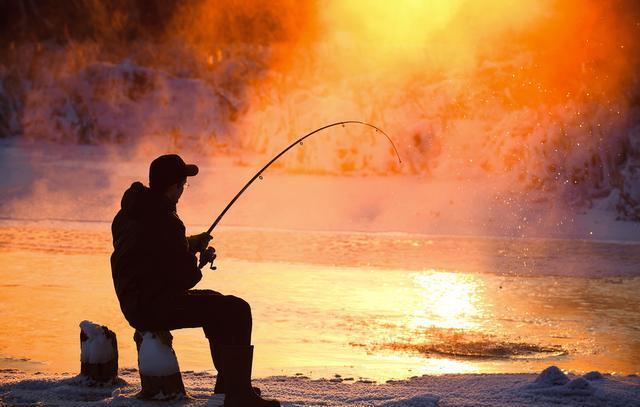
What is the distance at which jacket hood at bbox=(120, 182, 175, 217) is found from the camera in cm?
507

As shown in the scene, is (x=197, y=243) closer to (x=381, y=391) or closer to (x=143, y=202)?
(x=143, y=202)

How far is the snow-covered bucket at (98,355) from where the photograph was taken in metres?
5.62

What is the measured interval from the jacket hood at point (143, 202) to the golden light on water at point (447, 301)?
290cm

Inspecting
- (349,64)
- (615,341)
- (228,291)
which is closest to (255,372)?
(615,341)

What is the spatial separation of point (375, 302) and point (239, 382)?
3596 mm

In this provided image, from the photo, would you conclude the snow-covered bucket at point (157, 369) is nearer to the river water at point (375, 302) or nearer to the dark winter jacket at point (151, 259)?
the dark winter jacket at point (151, 259)

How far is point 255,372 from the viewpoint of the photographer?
6.18m

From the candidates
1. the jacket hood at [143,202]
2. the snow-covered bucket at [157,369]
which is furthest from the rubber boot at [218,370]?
the jacket hood at [143,202]

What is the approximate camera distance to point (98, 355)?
562cm

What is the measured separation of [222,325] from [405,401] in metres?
0.87

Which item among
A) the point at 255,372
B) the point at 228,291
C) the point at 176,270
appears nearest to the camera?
the point at 176,270

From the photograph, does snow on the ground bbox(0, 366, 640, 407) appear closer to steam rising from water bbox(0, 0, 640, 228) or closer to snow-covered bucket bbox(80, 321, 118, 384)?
snow-covered bucket bbox(80, 321, 118, 384)

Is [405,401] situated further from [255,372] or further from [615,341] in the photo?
[615,341]

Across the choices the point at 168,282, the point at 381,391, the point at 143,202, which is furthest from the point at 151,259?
the point at 381,391
